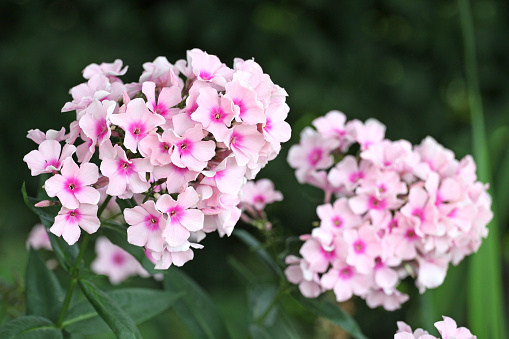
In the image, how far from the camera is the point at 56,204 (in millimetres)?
743

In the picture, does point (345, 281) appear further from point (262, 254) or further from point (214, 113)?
point (214, 113)

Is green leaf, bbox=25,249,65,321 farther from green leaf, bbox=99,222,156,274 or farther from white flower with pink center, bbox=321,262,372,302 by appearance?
white flower with pink center, bbox=321,262,372,302

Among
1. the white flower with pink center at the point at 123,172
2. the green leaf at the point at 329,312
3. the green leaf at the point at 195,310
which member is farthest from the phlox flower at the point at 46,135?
the green leaf at the point at 329,312

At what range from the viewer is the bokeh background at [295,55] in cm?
211

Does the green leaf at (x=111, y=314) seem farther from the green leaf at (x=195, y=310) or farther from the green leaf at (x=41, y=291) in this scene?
the green leaf at (x=195, y=310)

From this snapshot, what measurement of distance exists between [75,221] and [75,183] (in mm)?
48

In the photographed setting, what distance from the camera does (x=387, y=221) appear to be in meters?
0.92

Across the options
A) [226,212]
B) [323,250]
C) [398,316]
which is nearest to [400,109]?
[398,316]

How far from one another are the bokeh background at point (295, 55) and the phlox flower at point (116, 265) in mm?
779

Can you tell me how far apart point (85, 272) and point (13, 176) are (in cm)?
174

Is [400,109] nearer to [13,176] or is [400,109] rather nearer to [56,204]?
[13,176]

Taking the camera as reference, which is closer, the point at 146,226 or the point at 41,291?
the point at 146,226

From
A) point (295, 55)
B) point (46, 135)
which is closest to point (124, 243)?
point (46, 135)

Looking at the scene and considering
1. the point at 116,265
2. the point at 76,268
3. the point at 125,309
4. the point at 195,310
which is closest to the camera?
the point at 76,268
